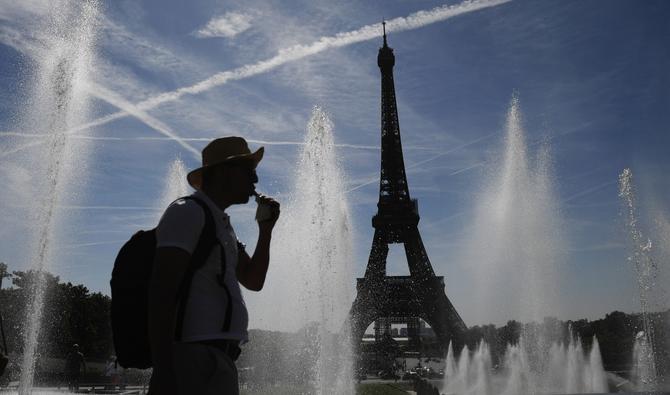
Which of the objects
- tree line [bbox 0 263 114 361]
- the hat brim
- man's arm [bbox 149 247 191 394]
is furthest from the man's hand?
tree line [bbox 0 263 114 361]

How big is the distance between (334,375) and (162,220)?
816 inches

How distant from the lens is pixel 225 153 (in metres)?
2.63

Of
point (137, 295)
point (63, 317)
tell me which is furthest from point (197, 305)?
point (63, 317)

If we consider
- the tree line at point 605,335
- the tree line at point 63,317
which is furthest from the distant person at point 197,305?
the tree line at point 63,317

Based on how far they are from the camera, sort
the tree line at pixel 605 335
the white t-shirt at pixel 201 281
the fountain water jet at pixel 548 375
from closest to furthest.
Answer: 1. the white t-shirt at pixel 201 281
2. the fountain water jet at pixel 548 375
3. the tree line at pixel 605 335

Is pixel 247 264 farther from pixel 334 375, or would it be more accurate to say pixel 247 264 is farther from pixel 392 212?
pixel 392 212

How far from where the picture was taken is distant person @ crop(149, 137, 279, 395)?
2.00 meters

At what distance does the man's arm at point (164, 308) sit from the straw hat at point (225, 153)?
63cm

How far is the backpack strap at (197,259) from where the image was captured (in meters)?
2.17

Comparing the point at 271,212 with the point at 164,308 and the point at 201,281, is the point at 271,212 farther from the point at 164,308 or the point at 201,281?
the point at 164,308

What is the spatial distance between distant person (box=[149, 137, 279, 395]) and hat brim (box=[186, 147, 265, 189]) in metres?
0.02

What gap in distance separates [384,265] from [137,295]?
41.8 metres

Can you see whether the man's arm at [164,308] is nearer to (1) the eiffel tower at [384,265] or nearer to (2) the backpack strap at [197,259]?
(2) the backpack strap at [197,259]

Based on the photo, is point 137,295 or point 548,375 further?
point 548,375
